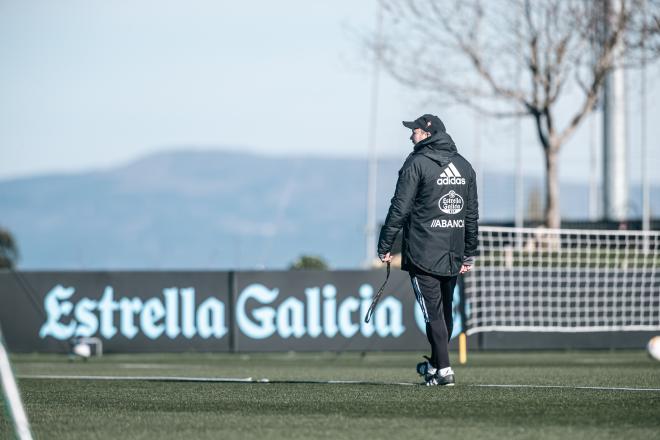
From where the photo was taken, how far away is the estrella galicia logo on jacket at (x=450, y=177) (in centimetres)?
1046

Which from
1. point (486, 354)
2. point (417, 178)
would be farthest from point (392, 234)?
point (486, 354)

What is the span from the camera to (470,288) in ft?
67.2

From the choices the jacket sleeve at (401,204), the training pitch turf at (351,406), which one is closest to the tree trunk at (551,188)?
the training pitch turf at (351,406)

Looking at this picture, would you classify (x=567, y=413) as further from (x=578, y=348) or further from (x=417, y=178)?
(x=578, y=348)

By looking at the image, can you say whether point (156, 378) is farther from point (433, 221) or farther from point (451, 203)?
point (451, 203)

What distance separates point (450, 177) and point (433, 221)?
0.38m

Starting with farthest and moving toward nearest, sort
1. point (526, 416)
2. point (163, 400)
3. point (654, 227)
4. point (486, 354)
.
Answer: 1. point (654, 227)
2. point (486, 354)
3. point (163, 400)
4. point (526, 416)

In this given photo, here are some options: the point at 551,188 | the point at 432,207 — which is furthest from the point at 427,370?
the point at 551,188

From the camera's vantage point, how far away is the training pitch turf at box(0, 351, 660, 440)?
7.78 m

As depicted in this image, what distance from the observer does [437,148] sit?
1053 centimetres

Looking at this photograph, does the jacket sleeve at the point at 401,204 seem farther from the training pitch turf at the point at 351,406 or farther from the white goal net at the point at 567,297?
the white goal net at the point at 567,297

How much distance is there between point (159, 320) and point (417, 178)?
1065 cm

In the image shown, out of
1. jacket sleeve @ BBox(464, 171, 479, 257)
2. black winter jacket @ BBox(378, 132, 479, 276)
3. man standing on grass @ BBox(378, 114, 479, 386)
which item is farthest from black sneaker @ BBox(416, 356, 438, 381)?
jacket sleeve @ BBox(464, 171, 479, 257)

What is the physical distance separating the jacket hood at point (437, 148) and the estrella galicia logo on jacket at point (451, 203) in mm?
258
